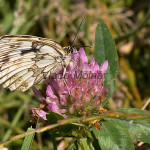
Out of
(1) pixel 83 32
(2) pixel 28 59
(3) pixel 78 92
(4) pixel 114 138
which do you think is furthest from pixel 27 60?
(1) pixel 83 32

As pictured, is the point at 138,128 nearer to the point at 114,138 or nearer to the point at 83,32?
the point at 114,138

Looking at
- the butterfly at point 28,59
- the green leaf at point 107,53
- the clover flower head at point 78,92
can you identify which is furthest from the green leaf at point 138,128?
the butterfly at point 28,59

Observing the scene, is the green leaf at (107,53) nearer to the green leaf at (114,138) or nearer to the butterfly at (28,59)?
the butterfly at (28,59)

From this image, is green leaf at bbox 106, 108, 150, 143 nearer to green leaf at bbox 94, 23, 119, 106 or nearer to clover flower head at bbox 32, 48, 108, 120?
clover flower head at bbox 32, 48, 108, 120

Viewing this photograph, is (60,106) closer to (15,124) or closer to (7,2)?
(15,124)

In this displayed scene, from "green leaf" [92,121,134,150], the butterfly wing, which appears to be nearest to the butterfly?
the butterfly wing
